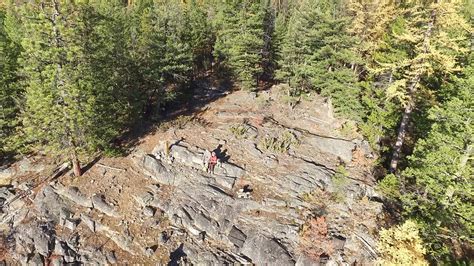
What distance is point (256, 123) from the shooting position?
2567 centimetres

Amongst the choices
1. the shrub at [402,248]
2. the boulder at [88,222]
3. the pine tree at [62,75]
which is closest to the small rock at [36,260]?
the boulder at [88,222]

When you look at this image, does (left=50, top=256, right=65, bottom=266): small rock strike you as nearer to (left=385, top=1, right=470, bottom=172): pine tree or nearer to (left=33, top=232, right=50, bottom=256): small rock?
(left=33, top=232, right=50, bottom=256): small rock

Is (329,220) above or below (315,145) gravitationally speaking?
below

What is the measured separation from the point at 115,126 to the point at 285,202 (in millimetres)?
12972

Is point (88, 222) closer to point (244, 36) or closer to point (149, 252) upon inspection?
point (149, 252)

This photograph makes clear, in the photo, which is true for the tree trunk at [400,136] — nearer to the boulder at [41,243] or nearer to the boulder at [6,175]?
the boulder at [41,243]

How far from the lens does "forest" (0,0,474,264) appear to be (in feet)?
54.0

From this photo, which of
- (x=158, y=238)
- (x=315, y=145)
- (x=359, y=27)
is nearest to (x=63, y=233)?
(x=158, y=238)

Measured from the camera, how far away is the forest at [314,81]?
54.0ft

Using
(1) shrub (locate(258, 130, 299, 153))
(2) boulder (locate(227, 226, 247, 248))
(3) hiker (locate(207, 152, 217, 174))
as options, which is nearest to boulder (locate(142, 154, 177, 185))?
(3) hiker (locate(207, 152, 217, 174))

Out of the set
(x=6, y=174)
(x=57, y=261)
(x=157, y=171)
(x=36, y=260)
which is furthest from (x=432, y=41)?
(x=6, y=174)

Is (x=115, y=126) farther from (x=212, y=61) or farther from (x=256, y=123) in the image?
(x=212, y=61)

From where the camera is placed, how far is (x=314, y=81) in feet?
88.2

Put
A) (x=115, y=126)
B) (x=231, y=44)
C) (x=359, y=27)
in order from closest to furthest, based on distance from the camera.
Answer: (x=115, y=126) → (x=359, y=27) → (x=231, y=44)
